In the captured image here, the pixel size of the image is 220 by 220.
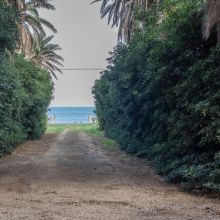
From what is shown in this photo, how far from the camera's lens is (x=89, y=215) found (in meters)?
7.57

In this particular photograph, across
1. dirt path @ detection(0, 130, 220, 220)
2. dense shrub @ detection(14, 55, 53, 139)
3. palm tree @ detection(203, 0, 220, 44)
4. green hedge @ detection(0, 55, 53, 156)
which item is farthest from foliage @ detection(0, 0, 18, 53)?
dense shrub @ detection(14, 55, 53, 139)

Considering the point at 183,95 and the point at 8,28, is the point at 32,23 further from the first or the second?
the point at 183,95

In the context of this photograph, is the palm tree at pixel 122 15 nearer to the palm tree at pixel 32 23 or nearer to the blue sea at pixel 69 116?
the palm tree at pixel 32 23

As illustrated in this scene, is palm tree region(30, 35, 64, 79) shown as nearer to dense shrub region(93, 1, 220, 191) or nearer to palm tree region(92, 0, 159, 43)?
palm tree region(92, 0, 159, 43)

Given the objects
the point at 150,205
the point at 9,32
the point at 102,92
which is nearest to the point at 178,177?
the point at 150,205

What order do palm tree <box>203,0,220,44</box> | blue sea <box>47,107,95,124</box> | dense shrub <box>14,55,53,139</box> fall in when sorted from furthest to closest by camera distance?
blue sea <box>47,107,95,124</box> → dense shrub <box>14,55,53,139</box> → palm tree <box>203,0,220,44</box>

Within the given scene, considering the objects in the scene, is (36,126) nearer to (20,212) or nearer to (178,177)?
(178,177)

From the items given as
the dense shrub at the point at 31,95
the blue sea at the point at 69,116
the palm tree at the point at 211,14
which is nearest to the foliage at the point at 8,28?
the palm tree at the point at 211,14

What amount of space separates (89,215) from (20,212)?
Answer: 1.26 m

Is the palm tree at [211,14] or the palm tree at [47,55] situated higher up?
the palm tree at [47,55]

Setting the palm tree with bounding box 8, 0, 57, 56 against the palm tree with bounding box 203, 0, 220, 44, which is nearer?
the palm tree with bounding box 203, 0, 220, 44

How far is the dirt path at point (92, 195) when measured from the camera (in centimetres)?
768

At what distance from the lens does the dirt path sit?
25.2 ft

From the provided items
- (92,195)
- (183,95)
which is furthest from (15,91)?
(92,195)
